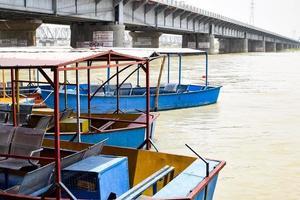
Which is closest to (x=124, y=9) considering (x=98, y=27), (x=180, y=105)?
(x=98, y=27)

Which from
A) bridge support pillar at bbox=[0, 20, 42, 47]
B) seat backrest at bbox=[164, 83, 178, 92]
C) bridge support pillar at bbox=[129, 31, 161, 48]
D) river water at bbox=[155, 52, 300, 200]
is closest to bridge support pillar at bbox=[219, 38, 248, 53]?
bridge support pillar at bbox=[129, 31, 161, 48]

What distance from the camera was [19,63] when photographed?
21.9ft

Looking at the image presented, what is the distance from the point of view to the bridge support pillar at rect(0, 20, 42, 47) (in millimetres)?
47531

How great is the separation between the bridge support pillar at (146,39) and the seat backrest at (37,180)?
252 ft

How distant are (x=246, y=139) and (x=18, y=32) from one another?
37.8m

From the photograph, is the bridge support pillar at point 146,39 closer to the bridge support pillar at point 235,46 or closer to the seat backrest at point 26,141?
the bridge support pillar at point 235,46

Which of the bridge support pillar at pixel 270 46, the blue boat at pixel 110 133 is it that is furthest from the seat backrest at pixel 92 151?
the bridge support pillar at pixel 270 46

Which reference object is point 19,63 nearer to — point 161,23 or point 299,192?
point 299,192

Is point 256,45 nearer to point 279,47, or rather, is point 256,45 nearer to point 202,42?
point 279,47

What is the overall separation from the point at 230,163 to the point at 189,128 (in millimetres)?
5202

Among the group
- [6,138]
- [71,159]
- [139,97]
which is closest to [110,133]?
[6,138]

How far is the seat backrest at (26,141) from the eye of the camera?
7738mm

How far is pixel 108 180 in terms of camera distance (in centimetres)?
680

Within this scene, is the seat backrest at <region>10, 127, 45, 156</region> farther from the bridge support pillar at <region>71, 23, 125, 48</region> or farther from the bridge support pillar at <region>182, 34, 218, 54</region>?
the bridge support pillar at <region>182, 34, 218, 54</region>
